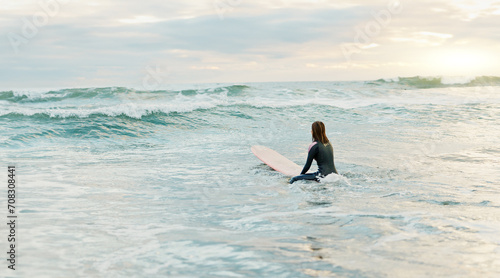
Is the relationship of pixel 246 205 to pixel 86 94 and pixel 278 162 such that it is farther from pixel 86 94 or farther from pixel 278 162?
pixel 86 94

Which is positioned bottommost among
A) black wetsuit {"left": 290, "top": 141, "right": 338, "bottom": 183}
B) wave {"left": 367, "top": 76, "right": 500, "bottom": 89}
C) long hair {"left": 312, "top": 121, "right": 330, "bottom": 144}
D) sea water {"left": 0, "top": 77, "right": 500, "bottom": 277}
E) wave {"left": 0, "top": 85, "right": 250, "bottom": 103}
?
sea water {"left": 0, "top": 77, "right": 500, "bottom": 277}

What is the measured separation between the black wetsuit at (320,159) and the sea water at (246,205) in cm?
17

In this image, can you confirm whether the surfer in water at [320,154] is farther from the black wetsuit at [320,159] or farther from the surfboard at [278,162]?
the surfboard at [278,162]

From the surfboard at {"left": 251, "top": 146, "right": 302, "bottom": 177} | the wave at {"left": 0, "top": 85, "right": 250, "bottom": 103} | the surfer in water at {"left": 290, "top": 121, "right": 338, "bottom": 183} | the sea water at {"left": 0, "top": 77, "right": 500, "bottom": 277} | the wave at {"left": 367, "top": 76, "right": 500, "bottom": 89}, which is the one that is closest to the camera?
the sea water at {"left": 0, "top": 77, "right": 500, "bottom": 277}

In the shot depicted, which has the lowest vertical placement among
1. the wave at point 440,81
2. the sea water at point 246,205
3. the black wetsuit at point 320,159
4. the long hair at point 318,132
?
the sea water at point 246,205

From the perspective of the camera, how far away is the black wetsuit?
23.3 ft

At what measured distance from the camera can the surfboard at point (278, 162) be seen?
8.26 metres

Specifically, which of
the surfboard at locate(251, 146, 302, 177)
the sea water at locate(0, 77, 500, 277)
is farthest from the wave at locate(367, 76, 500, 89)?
the surfboard at locate(251, 146, 302, 177)

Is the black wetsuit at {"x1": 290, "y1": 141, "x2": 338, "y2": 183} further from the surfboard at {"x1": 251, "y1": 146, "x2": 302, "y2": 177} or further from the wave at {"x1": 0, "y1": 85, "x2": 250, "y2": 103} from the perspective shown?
the wave at {"x1": 0, "y1": 85, "x2": 250, "y2": 103}

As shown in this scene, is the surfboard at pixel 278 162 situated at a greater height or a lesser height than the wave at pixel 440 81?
lesser

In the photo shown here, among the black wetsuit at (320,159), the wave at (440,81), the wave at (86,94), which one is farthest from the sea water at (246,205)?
the wave at (440,81)

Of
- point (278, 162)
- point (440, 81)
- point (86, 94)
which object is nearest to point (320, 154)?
point (278, 162)

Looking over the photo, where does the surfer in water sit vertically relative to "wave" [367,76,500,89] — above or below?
below

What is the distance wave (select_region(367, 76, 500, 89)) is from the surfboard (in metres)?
35.7
